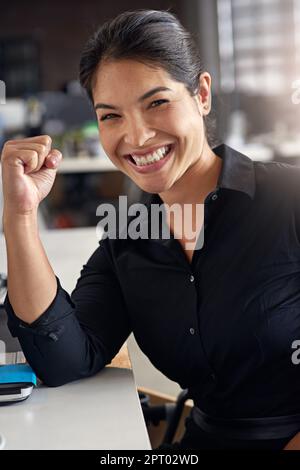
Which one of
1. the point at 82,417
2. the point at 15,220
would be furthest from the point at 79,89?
the point at 82,417

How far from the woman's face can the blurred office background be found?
2.91 meters

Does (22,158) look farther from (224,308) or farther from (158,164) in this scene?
(224,308)

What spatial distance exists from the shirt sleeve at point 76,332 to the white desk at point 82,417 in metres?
0.03

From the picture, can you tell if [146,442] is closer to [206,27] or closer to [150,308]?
[150,308]

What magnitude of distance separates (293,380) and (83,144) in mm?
4530

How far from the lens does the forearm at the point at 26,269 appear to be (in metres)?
1.10

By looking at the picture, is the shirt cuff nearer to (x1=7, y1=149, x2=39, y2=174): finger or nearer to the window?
(x1=7, y1=149, x2=39, y2=174): finger

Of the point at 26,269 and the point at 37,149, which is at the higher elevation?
the point at 37,149

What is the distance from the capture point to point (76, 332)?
117 centimetres

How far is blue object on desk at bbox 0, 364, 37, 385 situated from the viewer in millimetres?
1088

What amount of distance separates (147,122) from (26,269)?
0.32 meters

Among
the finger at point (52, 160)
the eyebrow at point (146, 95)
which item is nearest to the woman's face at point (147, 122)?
the eyebrow at point (146, 95)

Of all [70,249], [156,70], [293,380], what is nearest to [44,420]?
[293,380]

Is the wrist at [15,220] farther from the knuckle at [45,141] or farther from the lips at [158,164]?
the lips at [158,164]
